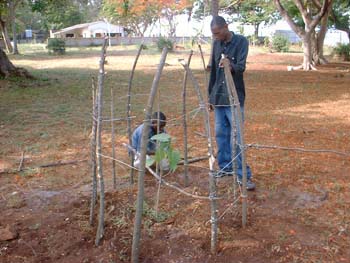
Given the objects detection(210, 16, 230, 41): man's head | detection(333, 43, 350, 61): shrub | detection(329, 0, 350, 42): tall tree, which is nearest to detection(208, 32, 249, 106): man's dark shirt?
detection(210, 16, 230, 41): man's head

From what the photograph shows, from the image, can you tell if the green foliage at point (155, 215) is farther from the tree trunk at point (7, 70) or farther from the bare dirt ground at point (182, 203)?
the tree trunk at point (7, 70)

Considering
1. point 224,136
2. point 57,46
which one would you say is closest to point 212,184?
point 224,136

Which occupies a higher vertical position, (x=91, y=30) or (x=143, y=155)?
(x=91, y=30)

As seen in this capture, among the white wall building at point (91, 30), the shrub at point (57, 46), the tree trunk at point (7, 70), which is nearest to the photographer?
the tree trunk at point (7, 70)

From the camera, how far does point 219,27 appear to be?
3469 mm

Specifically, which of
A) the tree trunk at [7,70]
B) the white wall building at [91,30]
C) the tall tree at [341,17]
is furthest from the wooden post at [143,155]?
the white wall building at [91,30]

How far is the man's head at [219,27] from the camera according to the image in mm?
3471

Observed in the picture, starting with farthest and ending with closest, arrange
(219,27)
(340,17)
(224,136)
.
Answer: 1. (340,17)
2. (224,136)
3. (219,27)

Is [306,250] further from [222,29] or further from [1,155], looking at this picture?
[1,155]

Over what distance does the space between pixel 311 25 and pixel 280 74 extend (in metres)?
2.26

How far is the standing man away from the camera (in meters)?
3.50

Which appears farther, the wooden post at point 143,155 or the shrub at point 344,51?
the shrub at point 344,51

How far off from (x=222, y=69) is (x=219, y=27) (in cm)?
39

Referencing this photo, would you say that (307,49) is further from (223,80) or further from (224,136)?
(223,80)
